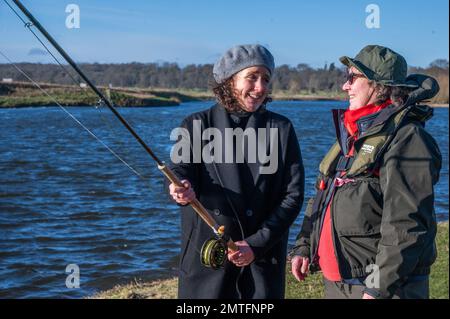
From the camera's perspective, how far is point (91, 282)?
924cm

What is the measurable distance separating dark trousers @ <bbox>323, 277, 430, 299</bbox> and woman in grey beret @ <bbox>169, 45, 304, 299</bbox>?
1.05 ft

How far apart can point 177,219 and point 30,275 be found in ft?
15.9

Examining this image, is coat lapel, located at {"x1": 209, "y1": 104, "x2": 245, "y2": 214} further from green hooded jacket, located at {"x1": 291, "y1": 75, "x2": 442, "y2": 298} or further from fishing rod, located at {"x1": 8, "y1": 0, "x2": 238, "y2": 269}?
green hooded jacket, located at {"x1": 291, "y1": 75, "x2": 442, "y2": 298}

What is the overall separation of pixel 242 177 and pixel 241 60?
0.65m


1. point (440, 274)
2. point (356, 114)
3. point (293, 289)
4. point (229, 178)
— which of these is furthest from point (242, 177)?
point (440, 274)

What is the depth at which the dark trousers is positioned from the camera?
3068 mm

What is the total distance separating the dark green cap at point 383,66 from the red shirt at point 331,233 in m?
0.13

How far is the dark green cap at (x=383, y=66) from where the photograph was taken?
126 inches

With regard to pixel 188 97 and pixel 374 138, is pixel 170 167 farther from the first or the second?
pixel 188 97

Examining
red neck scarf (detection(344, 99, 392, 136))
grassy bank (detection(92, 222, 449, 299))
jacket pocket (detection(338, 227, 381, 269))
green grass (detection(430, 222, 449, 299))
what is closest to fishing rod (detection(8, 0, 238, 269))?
jacket pocket (detection(338, 227, 381, 269))

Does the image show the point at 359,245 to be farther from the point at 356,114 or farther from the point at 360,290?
the point at 356,114

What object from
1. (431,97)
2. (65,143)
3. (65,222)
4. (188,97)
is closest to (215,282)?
(431,97)

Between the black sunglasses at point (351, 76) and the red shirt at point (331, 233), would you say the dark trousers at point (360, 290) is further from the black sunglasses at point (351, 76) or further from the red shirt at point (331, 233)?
the black sunglasses at point (351, 76)

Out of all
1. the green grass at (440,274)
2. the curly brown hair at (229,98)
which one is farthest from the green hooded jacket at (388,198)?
the green grass at (440,274)
